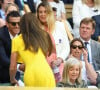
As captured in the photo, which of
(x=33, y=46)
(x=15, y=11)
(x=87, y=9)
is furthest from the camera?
(x=87, y=9)

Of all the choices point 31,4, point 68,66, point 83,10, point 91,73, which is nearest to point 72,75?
point 68,66

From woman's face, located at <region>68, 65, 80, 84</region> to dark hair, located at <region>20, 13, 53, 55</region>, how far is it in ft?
1.22

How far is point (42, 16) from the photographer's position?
18.3 feet

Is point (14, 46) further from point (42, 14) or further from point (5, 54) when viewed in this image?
point (42, 14)

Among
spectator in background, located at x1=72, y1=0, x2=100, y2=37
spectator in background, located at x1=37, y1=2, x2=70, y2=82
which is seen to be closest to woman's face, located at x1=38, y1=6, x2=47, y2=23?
spectator in background, located at x1=37, y1=2, x2=70, y2=82

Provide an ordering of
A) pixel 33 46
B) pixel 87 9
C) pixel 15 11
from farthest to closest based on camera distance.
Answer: pixel 87 9
pixel 15 11
pixel 33 46

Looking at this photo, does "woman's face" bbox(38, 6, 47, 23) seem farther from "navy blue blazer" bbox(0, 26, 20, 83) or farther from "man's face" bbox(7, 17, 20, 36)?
"navy blue blazer" bbox(0, 26, 20, 83)

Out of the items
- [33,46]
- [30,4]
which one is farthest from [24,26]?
[30,4]

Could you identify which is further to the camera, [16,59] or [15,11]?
[15,11]

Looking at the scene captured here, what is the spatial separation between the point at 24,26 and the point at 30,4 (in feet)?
2.45

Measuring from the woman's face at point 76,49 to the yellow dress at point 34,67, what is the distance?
0.52 m

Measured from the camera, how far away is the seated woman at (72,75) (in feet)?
16.7

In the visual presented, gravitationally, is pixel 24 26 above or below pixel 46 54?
above

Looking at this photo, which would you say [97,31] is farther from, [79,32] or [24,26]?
[24,26]
